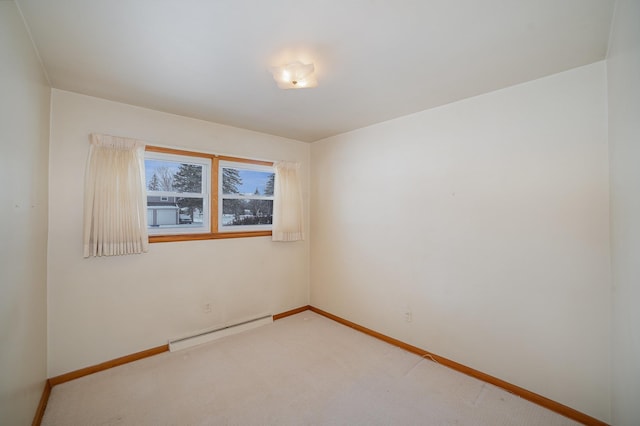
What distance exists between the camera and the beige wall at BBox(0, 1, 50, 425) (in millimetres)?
1269

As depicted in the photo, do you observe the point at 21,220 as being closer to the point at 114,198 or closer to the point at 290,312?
the point at 114,198

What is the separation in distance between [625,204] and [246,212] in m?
3.32

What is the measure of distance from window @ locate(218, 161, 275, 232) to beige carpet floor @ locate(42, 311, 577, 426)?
4.67 feet

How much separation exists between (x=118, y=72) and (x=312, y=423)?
2877mm

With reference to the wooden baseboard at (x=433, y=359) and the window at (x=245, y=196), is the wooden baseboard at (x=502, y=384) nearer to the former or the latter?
the wooden baseboard at (x=433, y=359)

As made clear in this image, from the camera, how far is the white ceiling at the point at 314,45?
4.53ft

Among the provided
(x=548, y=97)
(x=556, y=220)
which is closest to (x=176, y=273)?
(x=556, y=220)

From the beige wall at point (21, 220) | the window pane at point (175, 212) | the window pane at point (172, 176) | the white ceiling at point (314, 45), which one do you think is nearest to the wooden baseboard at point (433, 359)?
the beige wall at point (21, 220)

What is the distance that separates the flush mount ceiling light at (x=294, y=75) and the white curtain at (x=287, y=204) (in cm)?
171

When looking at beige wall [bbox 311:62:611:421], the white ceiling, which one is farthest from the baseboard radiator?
the white ceiling

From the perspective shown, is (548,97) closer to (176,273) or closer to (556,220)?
(556,220)

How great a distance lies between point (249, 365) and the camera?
8.38 feet

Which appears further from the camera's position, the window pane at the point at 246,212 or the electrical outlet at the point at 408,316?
the window pane at the point at 246,212

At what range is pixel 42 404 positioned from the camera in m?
1.93
